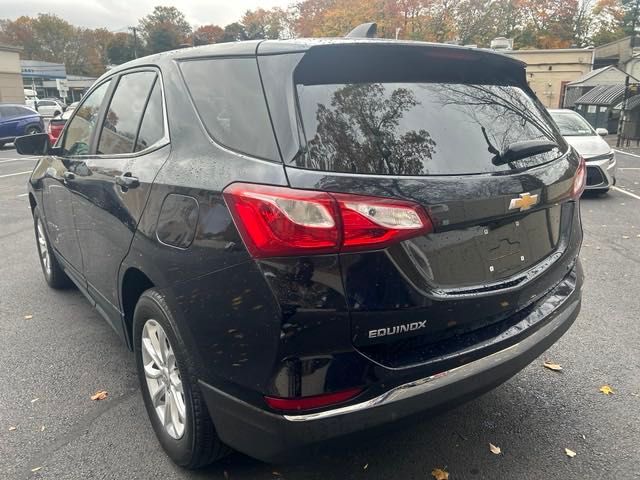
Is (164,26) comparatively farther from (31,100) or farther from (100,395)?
(100,395)

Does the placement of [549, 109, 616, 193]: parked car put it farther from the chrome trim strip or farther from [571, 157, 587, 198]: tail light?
the chrome trim strip

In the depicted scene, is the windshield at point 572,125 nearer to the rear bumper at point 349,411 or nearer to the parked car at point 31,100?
the rear bumper at point 349,411

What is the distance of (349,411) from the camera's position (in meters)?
1.79

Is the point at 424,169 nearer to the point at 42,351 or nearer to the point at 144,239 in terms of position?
the point at 144,239

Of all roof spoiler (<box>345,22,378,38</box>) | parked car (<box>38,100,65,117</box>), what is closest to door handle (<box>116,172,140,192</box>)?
roof spoiler (<box>345,22,378,38</box>)

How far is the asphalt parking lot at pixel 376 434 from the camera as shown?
95.0 inches

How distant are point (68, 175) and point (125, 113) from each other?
819 millimetres

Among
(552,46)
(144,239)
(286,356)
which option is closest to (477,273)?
(286,356)

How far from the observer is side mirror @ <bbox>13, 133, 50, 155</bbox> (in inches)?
156

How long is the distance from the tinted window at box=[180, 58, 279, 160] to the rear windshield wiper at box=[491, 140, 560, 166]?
93cm

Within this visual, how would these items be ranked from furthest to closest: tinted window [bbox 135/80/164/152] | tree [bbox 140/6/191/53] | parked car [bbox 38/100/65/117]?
tree [bbox 140/6/191/53] → parked car [bbox 38/100/65/117] → tinted window [bbox 135/80/164/152]

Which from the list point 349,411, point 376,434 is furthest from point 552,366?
point 349,411

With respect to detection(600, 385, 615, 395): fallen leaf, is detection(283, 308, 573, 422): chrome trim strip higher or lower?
higher

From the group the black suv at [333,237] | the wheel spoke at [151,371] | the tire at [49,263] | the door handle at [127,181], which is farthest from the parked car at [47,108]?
the black suv at [333,237]
